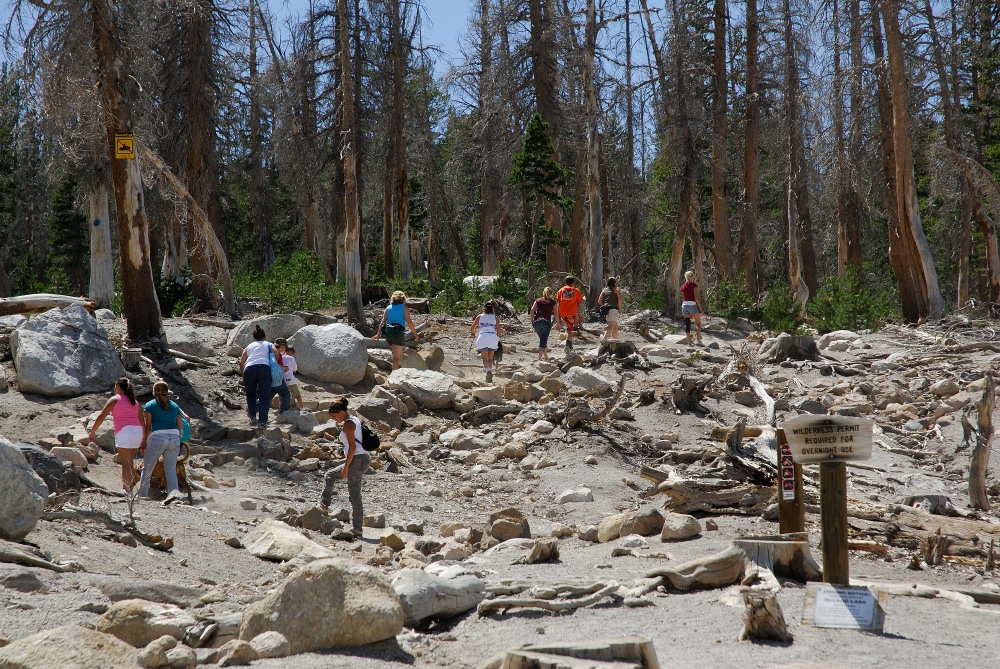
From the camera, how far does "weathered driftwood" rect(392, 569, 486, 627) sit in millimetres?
5938

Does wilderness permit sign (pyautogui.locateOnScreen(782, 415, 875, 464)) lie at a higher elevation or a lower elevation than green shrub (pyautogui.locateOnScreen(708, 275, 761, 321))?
lower

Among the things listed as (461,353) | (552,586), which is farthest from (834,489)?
(461,353)

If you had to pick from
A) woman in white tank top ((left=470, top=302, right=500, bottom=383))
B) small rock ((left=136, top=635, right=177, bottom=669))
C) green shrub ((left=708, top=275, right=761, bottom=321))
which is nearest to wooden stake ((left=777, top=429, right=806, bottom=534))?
small rock ((left=136, top=635, right=177, bottom=669))

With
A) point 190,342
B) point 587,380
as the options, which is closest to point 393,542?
point 587,380

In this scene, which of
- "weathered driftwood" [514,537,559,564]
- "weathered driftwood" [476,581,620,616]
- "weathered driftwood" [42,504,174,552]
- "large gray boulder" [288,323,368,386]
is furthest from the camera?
"large gray boulder" [288,323,368,386]

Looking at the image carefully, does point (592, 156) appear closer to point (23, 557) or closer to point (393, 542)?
point (393, 542)

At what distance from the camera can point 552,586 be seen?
6164 mm

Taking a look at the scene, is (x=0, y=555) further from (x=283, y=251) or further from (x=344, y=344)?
(x=283, y=251)

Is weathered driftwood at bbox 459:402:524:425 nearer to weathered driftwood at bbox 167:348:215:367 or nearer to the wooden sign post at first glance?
weathered driftwood at bbox 167:348:215:367

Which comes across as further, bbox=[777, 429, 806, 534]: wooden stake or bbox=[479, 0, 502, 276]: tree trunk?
bbox=[479, 0, 502, 276]: tree trunk

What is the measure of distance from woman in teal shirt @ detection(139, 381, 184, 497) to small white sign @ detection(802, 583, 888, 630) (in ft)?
20.9

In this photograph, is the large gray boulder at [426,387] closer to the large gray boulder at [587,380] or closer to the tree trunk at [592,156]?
the large gray boulder at [587,380]

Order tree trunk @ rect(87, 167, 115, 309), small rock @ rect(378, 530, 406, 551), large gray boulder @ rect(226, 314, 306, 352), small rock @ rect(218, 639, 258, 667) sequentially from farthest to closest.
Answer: tree trunk @ rect(87, 167, 115, 309) → large gray boulder @ rect(226, 314, 306, 352) → small rock @ rect(378, 530, 406, 551) → small rock @ rect(218, 639, 258, 667)

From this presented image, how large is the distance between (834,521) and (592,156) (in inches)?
668
